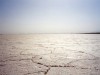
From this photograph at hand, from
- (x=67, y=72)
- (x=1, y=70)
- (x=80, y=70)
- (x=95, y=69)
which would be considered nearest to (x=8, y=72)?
(x=1, y=70)

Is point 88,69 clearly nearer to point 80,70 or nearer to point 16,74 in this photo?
point 80,70

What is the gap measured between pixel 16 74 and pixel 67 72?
1.32 ft

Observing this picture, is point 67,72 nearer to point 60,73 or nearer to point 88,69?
point 60,73

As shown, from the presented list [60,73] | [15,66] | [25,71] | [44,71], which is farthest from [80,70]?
[15,66]

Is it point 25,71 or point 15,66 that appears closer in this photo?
point 25,71

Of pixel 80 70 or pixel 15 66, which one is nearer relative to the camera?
pixel 80 70

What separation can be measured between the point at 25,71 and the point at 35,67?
119 mm

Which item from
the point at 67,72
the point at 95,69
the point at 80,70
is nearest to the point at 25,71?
the point at 67,72

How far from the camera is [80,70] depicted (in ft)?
→ 3.57

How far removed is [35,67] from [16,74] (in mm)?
201

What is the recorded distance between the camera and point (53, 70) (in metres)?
1.09

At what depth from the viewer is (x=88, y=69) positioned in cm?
111

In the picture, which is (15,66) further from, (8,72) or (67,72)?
(67,72)

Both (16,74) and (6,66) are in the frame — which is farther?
(6,66)
